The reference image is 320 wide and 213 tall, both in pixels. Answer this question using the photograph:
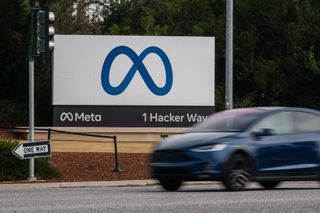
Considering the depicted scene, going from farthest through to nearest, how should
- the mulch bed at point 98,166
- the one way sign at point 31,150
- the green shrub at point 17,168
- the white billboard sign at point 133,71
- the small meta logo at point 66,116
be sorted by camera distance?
the white billboard sign at point 133,71 < the small meta logo at point 66,116 < the mulch bed at point 98,166 < the green shrub at point 17,168 < the one way sign at point 31,150

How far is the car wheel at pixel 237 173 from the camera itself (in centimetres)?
1781

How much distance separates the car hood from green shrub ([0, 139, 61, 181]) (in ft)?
24.4

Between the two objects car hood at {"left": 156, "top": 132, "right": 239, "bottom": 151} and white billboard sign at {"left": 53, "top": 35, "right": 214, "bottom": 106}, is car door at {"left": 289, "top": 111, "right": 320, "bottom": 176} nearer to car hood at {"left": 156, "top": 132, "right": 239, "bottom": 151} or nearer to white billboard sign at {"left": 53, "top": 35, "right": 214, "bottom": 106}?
car hood at {"left": 156, "top": 132, "right": 239, "bottom": 151}

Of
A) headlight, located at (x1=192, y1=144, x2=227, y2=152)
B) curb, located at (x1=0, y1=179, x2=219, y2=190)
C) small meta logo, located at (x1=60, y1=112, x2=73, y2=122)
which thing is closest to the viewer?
headlight, located at (x1=192, y1=144, x2=227, y2=152)

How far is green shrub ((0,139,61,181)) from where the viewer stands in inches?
985

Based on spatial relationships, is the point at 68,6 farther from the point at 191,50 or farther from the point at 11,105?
the point at 191,50

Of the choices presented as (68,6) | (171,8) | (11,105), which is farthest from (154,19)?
(11,105)

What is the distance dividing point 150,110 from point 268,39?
961cm

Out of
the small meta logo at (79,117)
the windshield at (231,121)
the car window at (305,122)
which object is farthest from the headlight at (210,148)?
the small meta logo at (79,117)

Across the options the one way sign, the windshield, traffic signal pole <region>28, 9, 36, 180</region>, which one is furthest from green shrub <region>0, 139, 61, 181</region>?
the windshield

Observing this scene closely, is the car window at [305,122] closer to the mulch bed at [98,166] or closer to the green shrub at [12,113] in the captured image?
the mulch bed at [98,166]

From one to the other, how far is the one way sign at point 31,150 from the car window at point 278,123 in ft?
23.9

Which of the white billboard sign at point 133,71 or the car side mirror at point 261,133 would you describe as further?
the white billboard sign at point 133,71

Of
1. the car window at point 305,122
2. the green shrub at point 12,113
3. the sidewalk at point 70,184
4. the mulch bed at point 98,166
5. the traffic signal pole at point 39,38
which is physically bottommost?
the mulch bed at point 98,166
